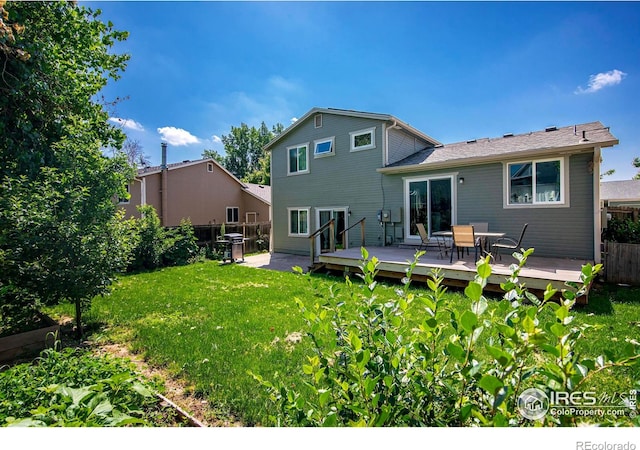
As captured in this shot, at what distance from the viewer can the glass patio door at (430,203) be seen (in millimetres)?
9922

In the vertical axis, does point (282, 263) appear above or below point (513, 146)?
below

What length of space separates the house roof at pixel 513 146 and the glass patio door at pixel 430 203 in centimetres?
66

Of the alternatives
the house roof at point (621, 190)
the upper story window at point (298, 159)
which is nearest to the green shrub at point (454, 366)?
the upper story window at point (298, 159)

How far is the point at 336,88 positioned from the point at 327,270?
857 cm

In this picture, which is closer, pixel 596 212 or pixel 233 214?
pixel 596 212

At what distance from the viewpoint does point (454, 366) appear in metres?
1.42

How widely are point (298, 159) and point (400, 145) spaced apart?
4.97 metres

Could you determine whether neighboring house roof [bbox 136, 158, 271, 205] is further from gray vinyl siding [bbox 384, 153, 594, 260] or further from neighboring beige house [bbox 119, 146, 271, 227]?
gray vinyl siding [bbox 384, 153, 594, 260]

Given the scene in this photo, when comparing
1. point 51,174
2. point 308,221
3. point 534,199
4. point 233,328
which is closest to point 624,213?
point 534,199

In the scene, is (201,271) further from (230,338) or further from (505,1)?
(505,1)

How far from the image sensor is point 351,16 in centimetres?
431

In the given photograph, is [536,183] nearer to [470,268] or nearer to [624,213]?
[624,213]

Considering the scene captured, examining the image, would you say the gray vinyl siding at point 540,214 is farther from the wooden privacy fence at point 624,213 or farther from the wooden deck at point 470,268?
the wooden privacy fence at point 624,213
